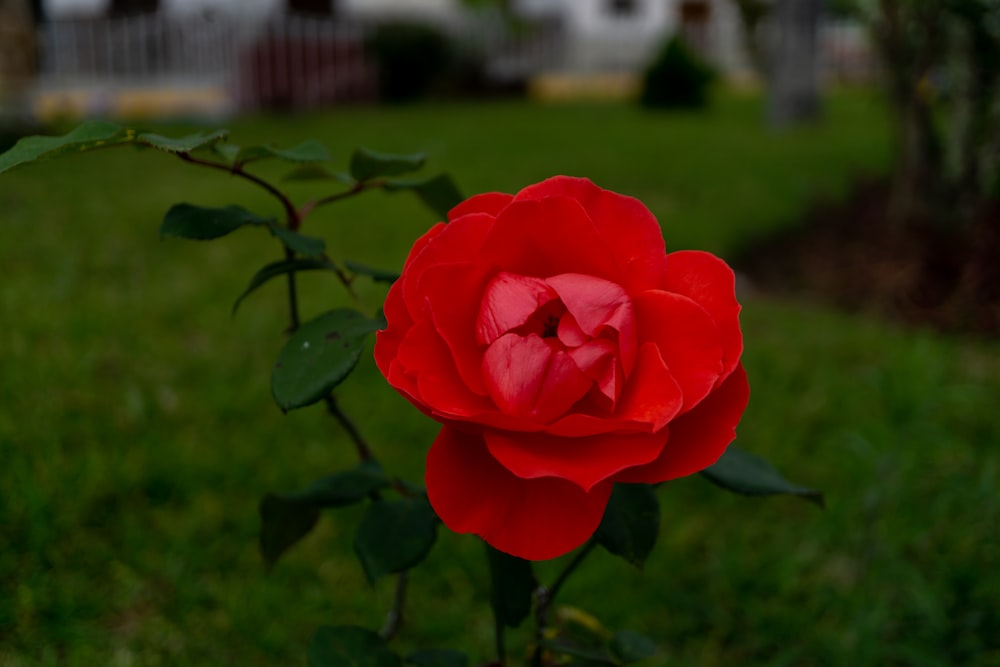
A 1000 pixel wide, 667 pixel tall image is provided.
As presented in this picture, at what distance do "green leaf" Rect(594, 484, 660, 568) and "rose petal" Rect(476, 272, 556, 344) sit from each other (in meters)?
0.26

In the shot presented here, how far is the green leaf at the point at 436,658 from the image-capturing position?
1.05 meters

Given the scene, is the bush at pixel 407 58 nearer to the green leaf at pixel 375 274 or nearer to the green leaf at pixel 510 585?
the green leaf at pixel 375 274

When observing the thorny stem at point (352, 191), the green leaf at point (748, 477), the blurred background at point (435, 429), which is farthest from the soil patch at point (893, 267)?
the thorny stem at point (352, 191)

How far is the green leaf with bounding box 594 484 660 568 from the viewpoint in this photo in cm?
87

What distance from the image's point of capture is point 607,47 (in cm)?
1482

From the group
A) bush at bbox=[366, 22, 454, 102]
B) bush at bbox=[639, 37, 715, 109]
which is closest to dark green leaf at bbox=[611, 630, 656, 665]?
bush at bbox=[639, 37, 715, 109]

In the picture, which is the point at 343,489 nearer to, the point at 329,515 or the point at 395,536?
the point at 395,536

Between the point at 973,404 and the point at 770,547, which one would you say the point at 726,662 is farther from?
the point at 973,404

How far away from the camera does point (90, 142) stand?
2.47 feet

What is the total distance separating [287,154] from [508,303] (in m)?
0.29

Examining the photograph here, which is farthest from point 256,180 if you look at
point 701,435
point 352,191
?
point 701,435

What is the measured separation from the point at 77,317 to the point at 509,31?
1147 centimetres

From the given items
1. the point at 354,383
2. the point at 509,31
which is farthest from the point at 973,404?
the point at 509,31

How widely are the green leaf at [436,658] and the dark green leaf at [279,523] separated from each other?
0.65 ft
